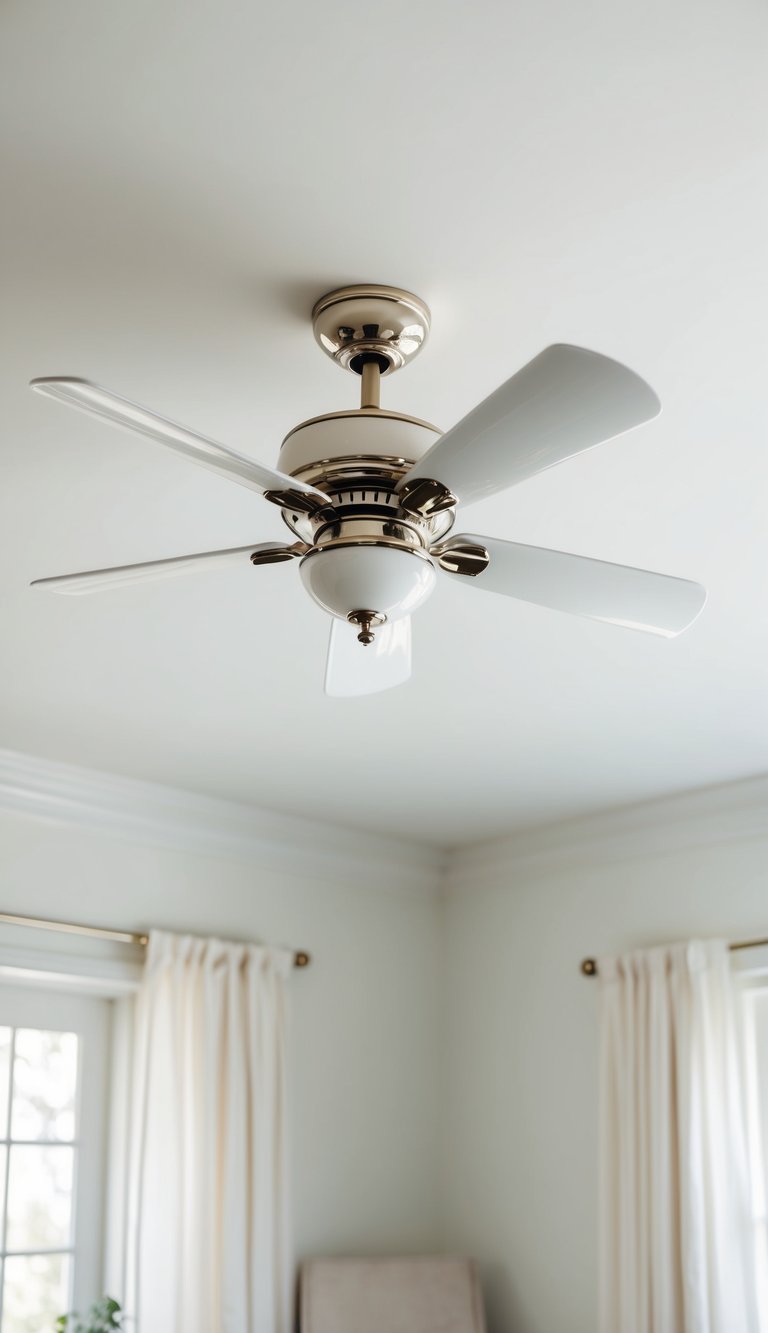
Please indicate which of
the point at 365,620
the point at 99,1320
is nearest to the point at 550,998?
the point at 99,1320

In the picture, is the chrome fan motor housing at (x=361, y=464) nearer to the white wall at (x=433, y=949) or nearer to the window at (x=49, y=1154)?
the white wall at (x=433, y=949)

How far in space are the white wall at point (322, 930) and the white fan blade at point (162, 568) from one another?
1.97m

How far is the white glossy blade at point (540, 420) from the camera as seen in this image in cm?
134

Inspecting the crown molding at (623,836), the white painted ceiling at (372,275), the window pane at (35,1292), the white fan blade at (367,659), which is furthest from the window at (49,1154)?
the white fan blade at (367,659)

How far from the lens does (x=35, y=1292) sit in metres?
3.56

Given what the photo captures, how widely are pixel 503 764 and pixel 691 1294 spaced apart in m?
1.50

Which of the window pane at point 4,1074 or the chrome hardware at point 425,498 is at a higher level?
Result: the chrome hardware at point 425,498

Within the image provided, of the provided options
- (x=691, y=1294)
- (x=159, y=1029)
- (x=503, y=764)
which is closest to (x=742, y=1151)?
(x=691, y=1294)

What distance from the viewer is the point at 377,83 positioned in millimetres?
1396

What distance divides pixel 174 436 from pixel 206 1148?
9.46ft

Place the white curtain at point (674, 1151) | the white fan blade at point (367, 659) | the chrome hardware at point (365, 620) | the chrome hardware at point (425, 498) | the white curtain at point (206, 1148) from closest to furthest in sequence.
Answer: the chrome hardware at point (425, 498) → the chrome hardware at point (365, 620) → the white fan blade at point (367, 659) → the white curtain at point (674, 1151) → the white curtain at point (206, 1148)

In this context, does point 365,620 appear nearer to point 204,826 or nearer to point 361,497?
point 361,497

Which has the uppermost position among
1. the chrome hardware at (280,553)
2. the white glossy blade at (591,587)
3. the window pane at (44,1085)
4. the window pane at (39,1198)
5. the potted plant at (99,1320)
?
the chrome hardware at (280,553)

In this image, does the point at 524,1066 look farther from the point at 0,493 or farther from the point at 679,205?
the point at 679,205
